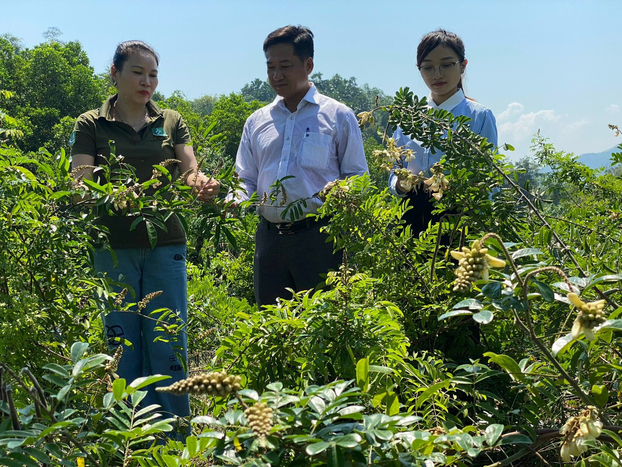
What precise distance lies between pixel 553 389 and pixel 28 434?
103 centimetres

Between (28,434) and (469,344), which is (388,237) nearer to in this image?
(469,344)

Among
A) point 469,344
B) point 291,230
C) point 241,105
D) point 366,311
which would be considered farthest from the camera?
point 241,105

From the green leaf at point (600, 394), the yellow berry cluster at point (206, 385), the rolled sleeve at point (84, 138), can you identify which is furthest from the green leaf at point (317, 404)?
the rolled sleeve at point (84, 138)

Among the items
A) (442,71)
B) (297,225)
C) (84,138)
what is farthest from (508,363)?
(84,138)

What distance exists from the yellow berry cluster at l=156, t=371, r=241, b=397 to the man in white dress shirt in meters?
1.96

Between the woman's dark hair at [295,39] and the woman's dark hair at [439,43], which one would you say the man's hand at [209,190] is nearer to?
the woman's dark hair at [295,39]

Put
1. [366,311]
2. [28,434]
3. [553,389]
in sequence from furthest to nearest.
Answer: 1. [366,311]
2. [553,389]
3. [28,434]

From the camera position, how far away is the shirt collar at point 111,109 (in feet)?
8.96

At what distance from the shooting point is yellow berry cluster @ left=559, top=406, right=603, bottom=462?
0.97 meters

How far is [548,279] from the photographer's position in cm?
162

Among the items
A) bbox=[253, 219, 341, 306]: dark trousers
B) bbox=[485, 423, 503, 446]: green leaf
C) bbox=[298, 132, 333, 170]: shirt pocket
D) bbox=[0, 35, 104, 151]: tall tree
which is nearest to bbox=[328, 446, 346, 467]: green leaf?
bbox=[485, 423, 503, 446]: green leaf

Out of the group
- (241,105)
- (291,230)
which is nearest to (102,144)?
(291,230)

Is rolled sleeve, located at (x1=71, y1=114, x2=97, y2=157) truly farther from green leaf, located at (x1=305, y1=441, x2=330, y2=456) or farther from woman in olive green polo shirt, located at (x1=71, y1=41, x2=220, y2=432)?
green leaf, located at (x1=305, y1=441, x2=330, y2=456)

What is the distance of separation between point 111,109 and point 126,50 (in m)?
0.29
